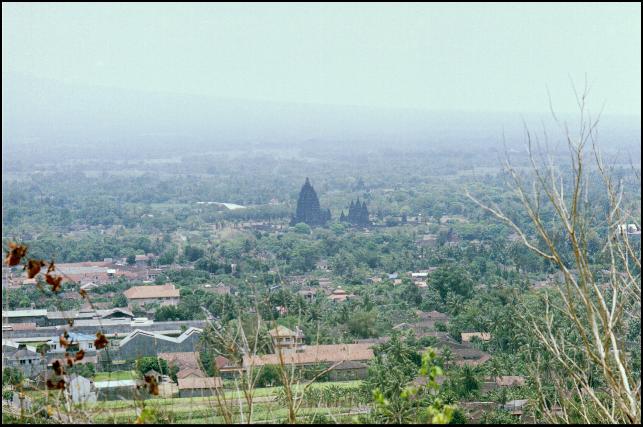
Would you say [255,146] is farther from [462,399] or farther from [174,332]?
[462,399]

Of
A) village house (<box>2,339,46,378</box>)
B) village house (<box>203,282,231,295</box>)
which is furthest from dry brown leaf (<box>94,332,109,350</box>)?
village house (<box>203,282,231,295</box>)

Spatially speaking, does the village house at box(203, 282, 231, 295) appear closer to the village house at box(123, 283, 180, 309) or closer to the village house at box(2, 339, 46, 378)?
the village house at box(123, 283, 180, 309)

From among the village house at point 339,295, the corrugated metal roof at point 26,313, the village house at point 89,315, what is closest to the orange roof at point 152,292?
the village house at point 89,315

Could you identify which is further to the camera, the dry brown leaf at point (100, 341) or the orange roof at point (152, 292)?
the orange roof at point (152, 292)

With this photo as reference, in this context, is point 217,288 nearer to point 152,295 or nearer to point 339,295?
point 152,295

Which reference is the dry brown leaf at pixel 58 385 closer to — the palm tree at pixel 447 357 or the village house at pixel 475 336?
the palm tree at pixel 447 357

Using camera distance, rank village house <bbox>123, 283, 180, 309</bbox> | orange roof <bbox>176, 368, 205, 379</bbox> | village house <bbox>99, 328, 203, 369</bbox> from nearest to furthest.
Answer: orange roof <bbox>176, 368, 205, 379</bbox> → village house <bbox>99, 328, 203, 369</bbox> → village house <bbox>123, 283, 180, 309</bbox>

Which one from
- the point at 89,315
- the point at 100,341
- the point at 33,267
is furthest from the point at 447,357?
the point at 33,267

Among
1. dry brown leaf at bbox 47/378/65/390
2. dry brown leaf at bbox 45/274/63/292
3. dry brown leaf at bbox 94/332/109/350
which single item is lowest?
dry brown leaf at bbox 47/378/65/390
